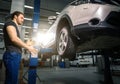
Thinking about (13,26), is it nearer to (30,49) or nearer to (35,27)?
(30,49)

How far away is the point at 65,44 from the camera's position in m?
3.34

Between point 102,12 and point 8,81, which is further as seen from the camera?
point 102,12

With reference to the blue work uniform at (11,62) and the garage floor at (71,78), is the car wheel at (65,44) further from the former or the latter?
the garage floor at (71,78)

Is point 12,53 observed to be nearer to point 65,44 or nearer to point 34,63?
point 65,44

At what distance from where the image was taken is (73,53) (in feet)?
10.6

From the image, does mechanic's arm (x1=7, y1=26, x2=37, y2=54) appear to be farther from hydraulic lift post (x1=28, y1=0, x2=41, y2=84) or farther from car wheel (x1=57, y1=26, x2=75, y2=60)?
hydraulic lift post (x1=28, y1=0, x2=41, y2=84)

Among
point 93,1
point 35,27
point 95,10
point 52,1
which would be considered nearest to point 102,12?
point 95,10

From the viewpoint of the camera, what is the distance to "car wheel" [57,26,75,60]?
319 centimetres

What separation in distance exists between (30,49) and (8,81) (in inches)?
23.4

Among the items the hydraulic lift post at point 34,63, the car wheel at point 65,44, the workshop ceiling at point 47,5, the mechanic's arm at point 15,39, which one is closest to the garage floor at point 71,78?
the hydraulic lift post at point 34,63

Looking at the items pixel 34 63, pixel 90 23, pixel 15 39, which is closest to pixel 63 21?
pixel 90 23

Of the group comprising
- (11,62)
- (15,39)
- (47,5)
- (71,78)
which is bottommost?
(71,78)

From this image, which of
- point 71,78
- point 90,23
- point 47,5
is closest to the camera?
point 90,23

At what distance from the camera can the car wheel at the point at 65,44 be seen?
10.5 feet
